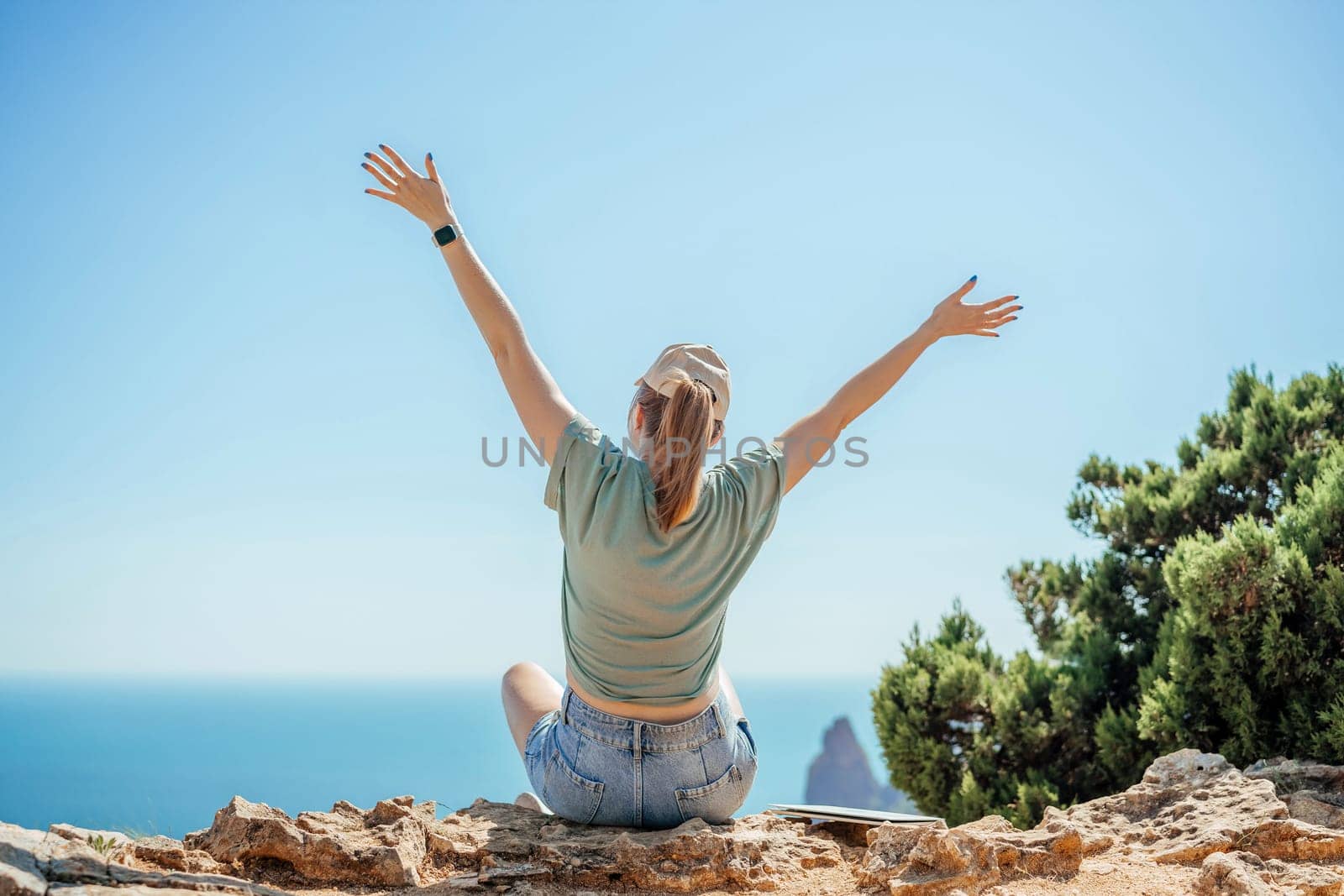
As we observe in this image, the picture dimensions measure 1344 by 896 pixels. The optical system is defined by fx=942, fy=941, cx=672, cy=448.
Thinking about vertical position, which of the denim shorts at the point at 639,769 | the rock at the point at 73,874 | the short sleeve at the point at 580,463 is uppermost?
the short sleeve at the point at 580,463

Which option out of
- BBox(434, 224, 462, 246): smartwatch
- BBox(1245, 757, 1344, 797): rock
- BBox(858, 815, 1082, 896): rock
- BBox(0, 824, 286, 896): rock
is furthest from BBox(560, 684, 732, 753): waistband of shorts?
BBox(1245, 757, 1344, 797): rock

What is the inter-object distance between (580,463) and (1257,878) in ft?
8.57

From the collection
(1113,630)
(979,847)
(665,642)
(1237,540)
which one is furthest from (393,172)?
(1113,630)

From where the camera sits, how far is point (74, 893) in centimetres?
233

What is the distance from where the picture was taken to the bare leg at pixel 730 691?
3873 millimetres

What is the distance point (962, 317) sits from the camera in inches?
169

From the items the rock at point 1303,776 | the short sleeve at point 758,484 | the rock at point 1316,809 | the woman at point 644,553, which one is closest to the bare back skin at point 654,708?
the woman at point 644,553

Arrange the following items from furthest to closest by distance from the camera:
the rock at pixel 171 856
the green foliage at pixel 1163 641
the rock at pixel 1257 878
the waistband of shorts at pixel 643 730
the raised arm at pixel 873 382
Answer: the green foliage at pixel 1163 641
the raised arm at pixel 873 382
the waistband of shorts at pixel 643 730
the rock at pixel 1257 878
the rock at pixel 171 856

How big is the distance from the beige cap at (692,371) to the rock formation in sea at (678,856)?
157 centimetres

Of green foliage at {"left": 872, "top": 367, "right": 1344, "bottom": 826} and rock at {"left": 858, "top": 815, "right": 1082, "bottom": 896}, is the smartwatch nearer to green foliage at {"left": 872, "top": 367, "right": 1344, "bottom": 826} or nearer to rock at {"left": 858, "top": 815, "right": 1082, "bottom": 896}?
rock at {"left": 858, "top": 815, "right": 1082, "bottom": 896}

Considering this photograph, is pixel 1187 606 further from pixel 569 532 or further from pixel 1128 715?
pixel 569 532

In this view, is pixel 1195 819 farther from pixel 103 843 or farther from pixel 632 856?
pixel 103 843

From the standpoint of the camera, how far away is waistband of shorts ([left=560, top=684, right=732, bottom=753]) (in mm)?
3391

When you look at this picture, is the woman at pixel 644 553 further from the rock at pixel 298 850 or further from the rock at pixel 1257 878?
the rock at pixel 1257 878
